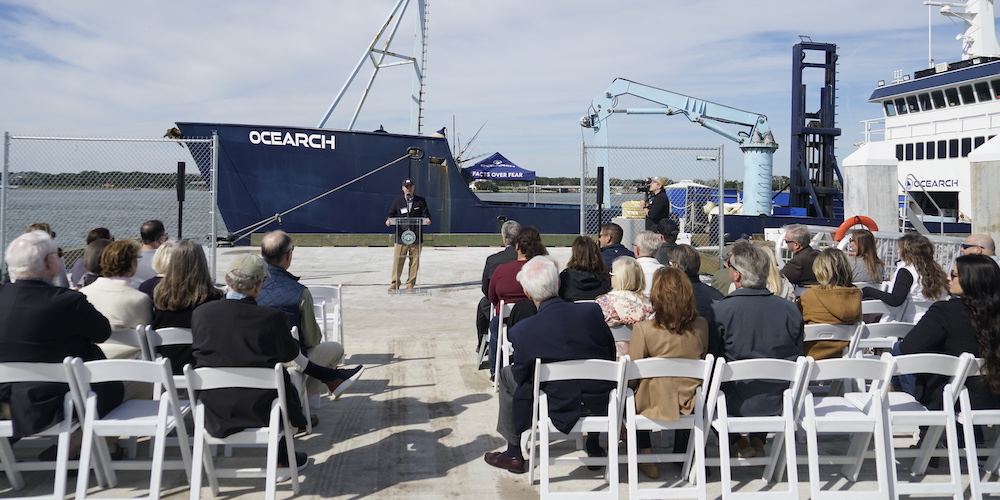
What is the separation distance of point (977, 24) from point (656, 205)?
694 inches

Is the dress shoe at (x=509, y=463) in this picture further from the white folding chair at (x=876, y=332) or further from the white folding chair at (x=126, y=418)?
the white folding chair at (x=876, y=332)

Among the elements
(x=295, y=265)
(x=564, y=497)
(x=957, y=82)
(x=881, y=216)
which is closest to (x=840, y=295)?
(x=564, y=497)

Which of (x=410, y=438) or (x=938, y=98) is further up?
(x=938, y=98)

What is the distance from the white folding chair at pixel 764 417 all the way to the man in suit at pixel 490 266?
8.20ft

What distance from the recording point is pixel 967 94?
62.1ft

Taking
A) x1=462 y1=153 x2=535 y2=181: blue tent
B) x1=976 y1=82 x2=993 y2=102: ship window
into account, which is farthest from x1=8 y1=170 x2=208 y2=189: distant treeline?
x1=976 y1=82 x2=993 y2=102: ship window

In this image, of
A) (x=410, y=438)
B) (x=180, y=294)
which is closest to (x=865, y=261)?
(x=410, y=438)

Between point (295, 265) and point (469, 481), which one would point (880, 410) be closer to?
point (469, 481)

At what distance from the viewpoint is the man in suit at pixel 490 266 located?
5758 mm

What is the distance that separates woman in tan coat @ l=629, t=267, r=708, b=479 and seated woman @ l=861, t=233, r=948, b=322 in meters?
2.20

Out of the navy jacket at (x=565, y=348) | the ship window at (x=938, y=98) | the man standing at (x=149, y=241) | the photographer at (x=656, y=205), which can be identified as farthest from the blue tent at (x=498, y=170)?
the navy jacket at (x=565, y=348)

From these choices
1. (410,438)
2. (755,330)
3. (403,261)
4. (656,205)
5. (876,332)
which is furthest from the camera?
(403,261)

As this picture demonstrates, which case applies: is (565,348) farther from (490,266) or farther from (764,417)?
(490,266)

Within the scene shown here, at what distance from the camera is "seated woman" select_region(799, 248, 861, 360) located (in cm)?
414
